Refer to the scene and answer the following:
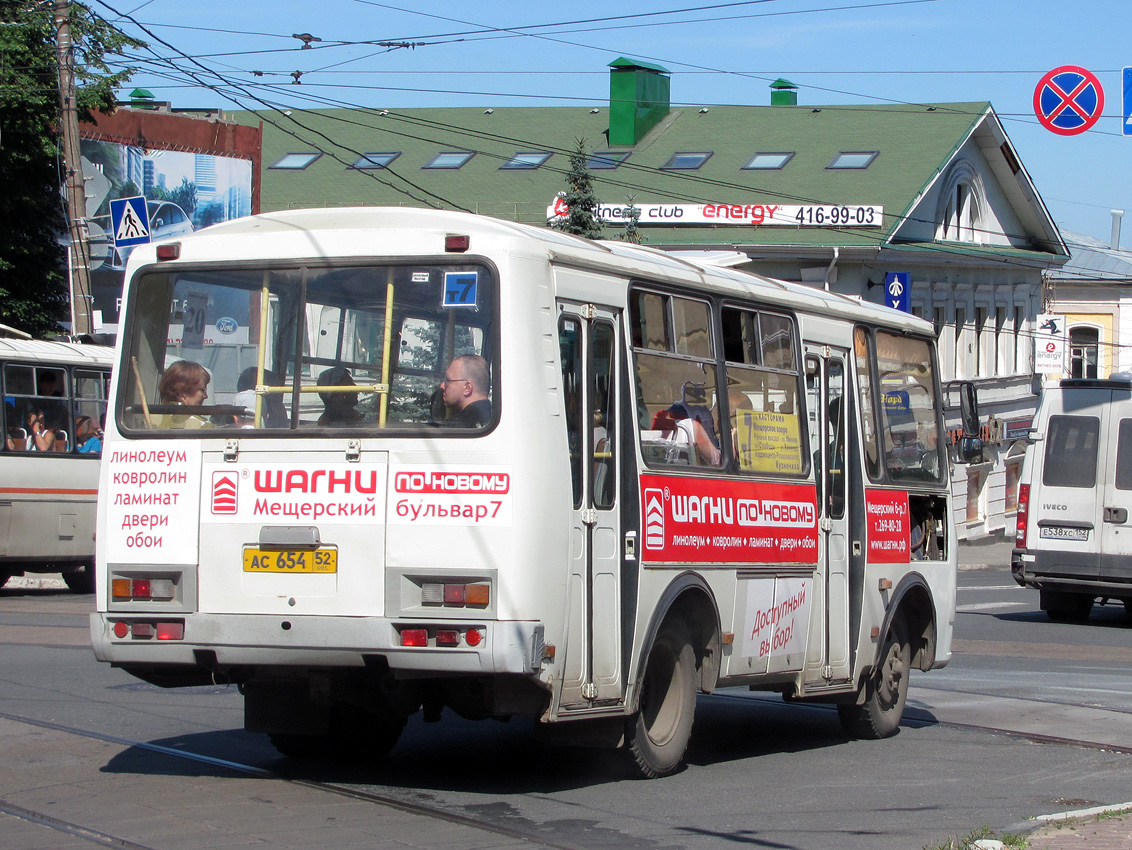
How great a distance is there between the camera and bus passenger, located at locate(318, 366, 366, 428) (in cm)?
745

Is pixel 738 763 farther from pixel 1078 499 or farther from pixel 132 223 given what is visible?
pixel 132 223

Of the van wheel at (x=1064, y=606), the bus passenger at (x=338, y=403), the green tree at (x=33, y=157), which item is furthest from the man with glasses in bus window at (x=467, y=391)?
the green tree at (x=33, y=157)

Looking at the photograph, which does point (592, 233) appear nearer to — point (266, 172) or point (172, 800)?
point (266, 172)

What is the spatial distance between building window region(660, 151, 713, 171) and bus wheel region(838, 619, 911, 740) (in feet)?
109

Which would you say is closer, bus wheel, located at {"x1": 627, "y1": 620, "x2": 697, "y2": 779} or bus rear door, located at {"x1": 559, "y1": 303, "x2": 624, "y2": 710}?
bus rear door, located at {"x1": 559, "y1": 303, "x2": 624, "y2": 710}

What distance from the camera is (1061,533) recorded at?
20.9 metres

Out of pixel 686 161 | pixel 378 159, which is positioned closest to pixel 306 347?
pixel 686 161

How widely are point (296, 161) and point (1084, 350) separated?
29660 mm

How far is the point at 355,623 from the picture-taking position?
23.6 ft

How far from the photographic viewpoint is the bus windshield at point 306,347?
7398 millimetres

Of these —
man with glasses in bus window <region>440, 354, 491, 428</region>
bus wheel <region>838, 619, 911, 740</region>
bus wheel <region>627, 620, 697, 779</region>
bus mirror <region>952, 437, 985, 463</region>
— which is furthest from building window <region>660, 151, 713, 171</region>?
man with glasses in bus window <region>440, 354, 491, 428</region>

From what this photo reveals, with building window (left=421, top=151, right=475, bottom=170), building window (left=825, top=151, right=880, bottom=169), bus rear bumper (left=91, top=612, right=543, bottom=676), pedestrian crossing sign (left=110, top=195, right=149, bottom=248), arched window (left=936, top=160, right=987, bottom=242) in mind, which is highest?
building window (left=421, top=151, right=475, bottom=170)

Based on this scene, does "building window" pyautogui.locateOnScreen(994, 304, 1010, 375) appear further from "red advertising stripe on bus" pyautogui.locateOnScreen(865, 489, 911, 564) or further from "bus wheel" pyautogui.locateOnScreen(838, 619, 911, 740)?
"bus wheel" pyautogui.locateOnScreen(838, 619, 911, 740)

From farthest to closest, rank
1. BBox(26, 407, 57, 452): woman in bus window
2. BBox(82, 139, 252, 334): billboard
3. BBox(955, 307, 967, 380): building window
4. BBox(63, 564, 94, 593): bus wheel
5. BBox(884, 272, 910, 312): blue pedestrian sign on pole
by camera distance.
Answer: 1. BBox(955, 307, 967, 380): building window
2. BBox(884, 272, 910, 312): blue pedestrian sign on pole
3. BBox(82, 139, 252, 334): billboard
4. BBox(63, 564, 94, 593): bus wheel
5. BBox(26, 407, 57, 452): woman in bus window
